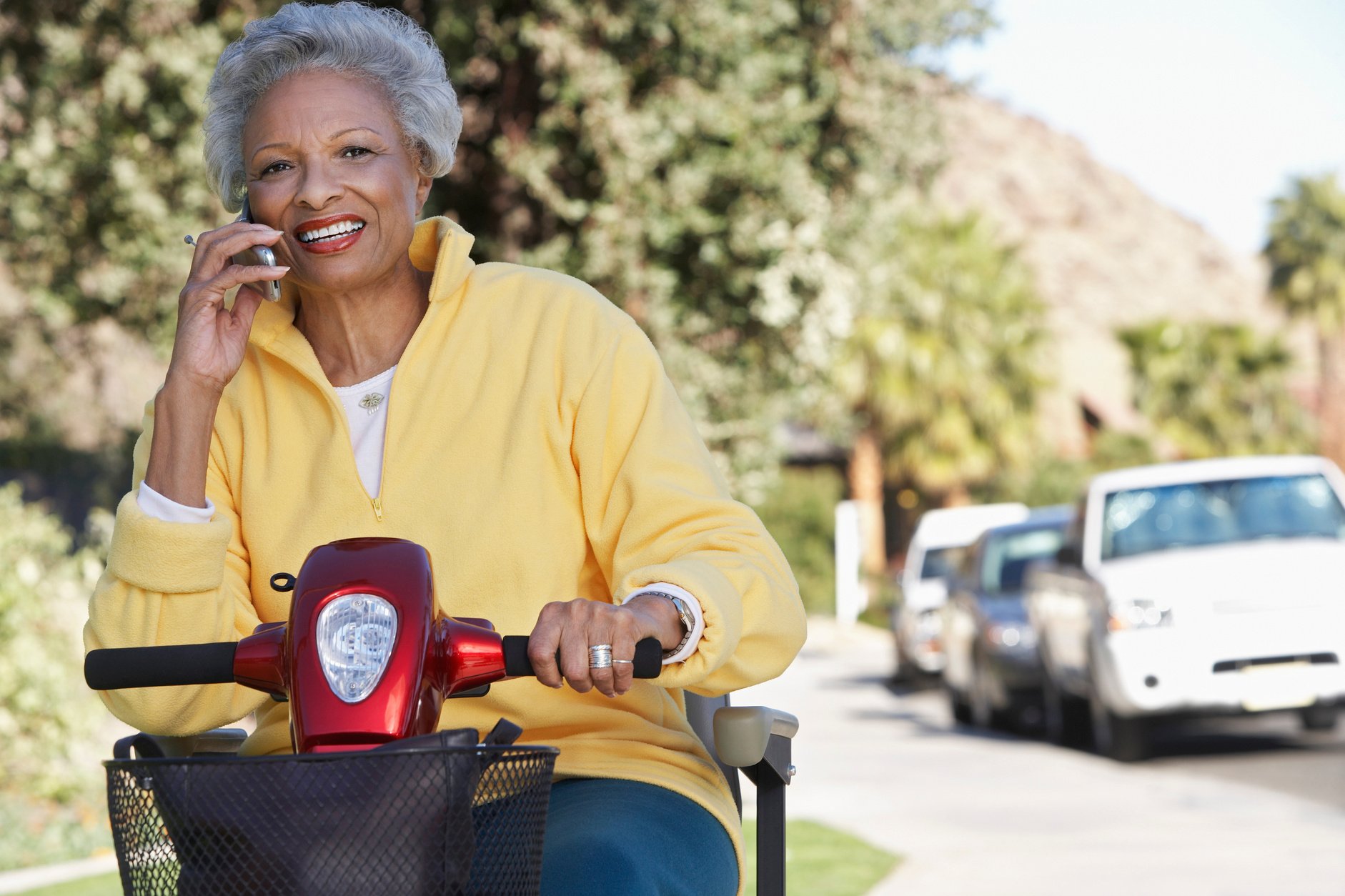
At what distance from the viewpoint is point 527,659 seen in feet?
6.42

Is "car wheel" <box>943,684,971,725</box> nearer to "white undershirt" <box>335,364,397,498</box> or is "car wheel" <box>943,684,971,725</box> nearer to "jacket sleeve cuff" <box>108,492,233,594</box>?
"white undershirt" <box>335,364,397,498</box>

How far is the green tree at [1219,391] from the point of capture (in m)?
43.5

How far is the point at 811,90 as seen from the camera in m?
13.0

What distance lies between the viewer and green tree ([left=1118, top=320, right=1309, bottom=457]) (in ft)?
143

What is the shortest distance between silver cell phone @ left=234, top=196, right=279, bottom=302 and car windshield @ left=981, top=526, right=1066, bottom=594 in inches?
549

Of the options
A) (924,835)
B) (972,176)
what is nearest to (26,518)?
(924,835)

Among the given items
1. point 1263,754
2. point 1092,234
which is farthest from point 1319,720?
point 1092,234

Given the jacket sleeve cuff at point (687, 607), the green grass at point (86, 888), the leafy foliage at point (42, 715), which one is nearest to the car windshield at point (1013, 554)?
the leafy foliage at point (42, 715)

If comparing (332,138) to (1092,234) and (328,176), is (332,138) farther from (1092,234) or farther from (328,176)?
(1092,234)

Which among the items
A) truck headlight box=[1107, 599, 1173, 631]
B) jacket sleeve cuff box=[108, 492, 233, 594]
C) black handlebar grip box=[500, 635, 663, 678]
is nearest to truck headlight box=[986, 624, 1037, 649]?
truck headlight box=[1107, 599, 1173, 631]

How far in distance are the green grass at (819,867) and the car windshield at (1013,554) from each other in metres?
7.38

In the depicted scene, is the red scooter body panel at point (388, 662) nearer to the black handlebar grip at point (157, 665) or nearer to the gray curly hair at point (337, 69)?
the black handlebar grip at point (157, 665)

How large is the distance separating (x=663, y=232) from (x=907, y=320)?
81.1ft

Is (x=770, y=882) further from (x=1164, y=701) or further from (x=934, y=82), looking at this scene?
A: (x=934, y=82)
